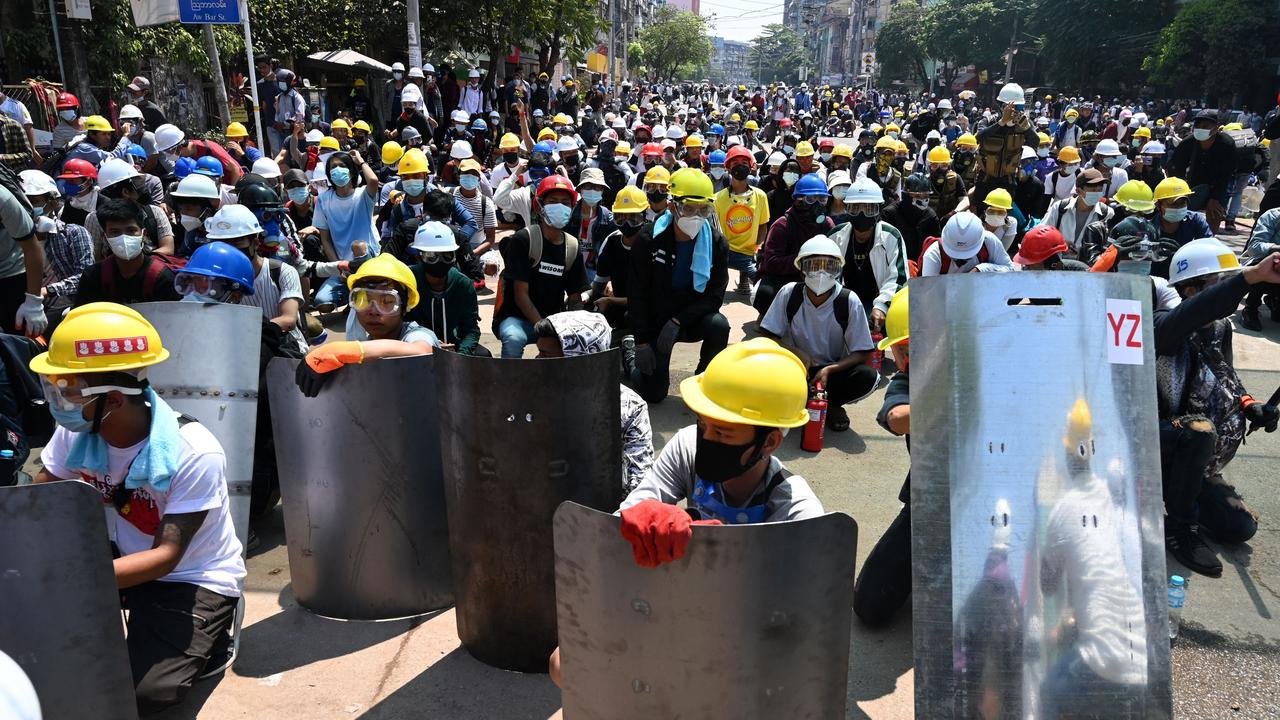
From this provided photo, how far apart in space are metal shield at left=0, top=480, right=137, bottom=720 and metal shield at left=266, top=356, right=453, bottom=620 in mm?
1090

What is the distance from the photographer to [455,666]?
3.50 m

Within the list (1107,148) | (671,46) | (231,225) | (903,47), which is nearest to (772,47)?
(671,46)

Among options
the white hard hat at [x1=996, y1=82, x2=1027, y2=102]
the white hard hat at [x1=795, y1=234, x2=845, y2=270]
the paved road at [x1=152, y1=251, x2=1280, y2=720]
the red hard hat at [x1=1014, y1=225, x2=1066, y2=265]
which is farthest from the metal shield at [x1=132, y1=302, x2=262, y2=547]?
the white hard hat at [x1=996, y1=82, x2=1027, y2=102]

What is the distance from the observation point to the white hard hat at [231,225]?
17.8 feet

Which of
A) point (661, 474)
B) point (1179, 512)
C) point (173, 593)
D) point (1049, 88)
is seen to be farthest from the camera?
point (1049, 88)

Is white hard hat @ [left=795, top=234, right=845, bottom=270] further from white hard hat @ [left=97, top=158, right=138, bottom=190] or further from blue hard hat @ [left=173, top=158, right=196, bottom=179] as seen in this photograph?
blue hard hat @ [left=173, top=158, right=196, bottom=179]

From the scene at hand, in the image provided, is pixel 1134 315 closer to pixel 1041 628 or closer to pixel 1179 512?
pixel 1041 628

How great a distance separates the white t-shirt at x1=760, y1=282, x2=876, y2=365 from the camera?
253 inches

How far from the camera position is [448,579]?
3877mm

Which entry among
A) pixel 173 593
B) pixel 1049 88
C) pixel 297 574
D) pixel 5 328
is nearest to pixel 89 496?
pixel 173 593

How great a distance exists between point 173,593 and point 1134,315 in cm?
319

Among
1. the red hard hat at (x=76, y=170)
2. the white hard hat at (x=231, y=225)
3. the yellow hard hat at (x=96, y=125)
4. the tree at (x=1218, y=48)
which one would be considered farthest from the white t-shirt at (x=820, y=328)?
the tree at (x=1218, y=48)

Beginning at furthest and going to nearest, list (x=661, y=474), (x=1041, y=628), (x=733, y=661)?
(x=661, y=474) → (x=1041, y=628) → (x=733, y=661)

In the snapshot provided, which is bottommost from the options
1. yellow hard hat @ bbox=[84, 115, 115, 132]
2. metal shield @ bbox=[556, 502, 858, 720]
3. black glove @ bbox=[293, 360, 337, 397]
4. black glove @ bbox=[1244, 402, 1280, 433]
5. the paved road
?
the paved road
